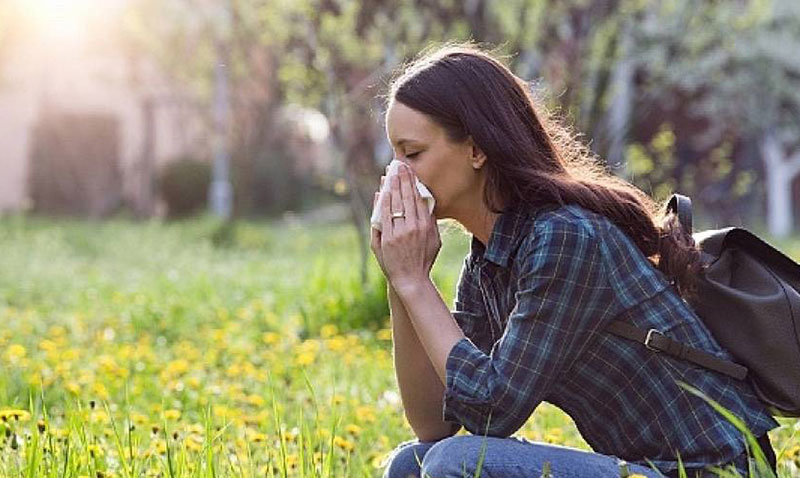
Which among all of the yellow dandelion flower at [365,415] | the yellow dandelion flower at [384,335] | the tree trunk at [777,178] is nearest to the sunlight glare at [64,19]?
the tree trunk at [777,178]

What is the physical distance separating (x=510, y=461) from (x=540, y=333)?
25 cm

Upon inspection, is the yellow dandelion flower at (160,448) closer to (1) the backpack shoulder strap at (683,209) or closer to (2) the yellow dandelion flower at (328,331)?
(1) the backpack shoulder strap at (683,209)

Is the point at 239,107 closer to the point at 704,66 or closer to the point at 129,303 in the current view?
the point at 704,66

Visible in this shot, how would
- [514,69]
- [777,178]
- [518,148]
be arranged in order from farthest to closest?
1. [777,178]
2. [514,69]
3. [518,148]

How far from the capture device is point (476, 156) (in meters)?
2.66

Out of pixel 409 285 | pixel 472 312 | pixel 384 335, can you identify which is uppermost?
pixel 409 285

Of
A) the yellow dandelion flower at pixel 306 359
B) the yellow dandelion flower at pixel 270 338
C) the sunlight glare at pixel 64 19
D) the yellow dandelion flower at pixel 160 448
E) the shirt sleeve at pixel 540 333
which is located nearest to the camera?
the shirt sleeve at pixel 540 333

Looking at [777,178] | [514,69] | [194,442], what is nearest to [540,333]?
[194,442]

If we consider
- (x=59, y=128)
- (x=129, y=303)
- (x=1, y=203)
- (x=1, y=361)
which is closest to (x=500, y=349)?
(x=1, y=361)

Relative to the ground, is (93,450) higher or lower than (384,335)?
higher

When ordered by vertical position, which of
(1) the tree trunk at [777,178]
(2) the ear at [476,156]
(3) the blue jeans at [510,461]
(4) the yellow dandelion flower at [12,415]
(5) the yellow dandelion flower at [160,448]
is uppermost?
(2) the ear at [476,156]

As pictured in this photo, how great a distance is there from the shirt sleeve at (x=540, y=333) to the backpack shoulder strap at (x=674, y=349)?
0.04 metres

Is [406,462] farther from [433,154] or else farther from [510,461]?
[433,154]

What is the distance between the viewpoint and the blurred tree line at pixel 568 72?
8.99 metres
